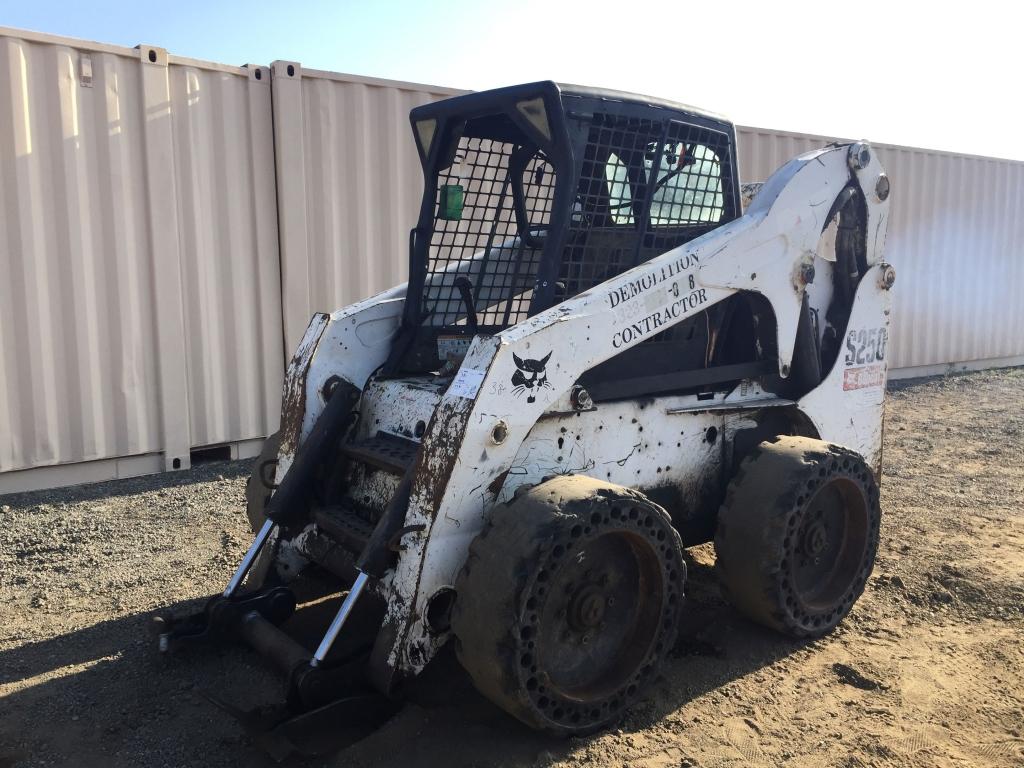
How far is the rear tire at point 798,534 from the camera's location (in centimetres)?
342

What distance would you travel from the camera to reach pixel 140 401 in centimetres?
614

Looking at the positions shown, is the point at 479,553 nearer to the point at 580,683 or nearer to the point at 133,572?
the point at 580,683

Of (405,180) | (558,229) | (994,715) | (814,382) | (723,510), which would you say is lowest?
(994,715)

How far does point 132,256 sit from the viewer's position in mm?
6027

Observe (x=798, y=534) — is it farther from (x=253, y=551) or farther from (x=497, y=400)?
(x=253, y=551)

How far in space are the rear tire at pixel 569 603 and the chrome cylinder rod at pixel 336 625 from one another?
0.36m

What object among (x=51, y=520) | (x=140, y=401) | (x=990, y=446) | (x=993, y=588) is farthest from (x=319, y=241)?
(x=990, y=446)

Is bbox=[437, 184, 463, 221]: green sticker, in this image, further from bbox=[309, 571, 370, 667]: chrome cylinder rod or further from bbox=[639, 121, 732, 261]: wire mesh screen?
bbox=[309, 571, 370, 667]: chrome cylinder rod

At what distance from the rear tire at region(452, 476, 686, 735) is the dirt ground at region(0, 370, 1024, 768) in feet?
0.52

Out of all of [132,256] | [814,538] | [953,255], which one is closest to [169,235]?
[132,256]

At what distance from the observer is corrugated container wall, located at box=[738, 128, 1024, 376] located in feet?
36.0

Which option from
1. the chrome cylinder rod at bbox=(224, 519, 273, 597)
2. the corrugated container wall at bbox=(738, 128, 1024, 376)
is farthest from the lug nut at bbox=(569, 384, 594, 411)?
the corrugated container wall at bbox=(738, 128, 1024, 376)

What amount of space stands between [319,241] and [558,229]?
4.02m

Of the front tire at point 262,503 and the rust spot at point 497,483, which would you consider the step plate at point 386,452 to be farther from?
the front tire at point 262,503
